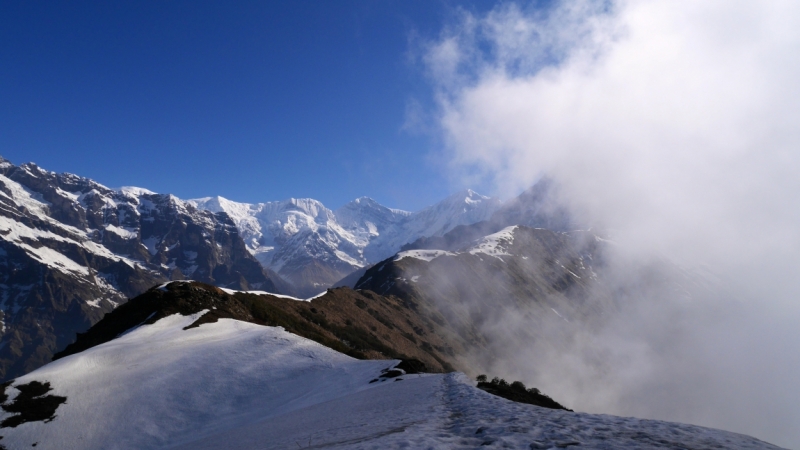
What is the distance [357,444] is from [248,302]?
48777 mm

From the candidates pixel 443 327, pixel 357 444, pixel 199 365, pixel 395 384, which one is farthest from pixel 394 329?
pixel 357 444

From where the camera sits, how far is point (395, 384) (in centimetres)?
2703

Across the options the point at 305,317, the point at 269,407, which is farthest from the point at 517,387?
the point at 305,317

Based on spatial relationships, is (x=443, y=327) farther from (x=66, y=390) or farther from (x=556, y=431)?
(x=556, y=431)

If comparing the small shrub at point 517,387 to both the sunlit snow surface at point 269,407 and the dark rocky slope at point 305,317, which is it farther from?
the dark rocky slope at point 305,317

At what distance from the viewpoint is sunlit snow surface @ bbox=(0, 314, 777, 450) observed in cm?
1318

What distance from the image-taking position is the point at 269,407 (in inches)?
1220

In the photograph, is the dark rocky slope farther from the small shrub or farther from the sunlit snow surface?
the small shrub

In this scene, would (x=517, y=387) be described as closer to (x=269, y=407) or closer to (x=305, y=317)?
(x=269, y=407)

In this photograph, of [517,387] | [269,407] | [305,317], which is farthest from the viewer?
[305,317]

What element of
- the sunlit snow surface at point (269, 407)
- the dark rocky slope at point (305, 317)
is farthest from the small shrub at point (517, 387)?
the dark rocky slope at point (305, 317)

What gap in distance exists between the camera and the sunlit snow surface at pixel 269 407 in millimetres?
13180

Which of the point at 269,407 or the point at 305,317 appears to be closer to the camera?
the point at 269,407

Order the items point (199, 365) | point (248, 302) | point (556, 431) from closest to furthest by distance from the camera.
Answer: point (556, 431) → point (199, 365) → point (248, 302)
